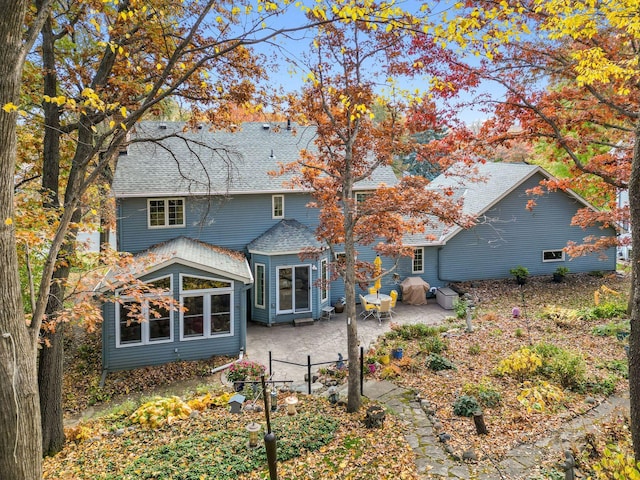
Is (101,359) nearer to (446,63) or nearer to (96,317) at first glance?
(96,317)

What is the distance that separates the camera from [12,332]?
354cm

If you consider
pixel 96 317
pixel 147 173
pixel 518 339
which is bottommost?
pixel 518 339

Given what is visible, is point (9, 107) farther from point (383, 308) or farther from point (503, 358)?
point (383, 308)

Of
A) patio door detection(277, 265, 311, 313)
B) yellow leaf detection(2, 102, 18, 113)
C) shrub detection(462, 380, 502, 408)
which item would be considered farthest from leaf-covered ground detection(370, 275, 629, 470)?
yellow leaf detection(2, 102, 18, 113)

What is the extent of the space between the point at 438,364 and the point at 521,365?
193 centimetres

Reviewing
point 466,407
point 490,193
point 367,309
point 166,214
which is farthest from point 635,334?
point 490,193

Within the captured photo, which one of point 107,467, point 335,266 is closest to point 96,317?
Result: point 107,467

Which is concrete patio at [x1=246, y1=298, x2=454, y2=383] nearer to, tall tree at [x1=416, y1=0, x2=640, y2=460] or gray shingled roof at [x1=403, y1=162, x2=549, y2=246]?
gray shingled roof at [x1=403, y1=162, x2=549, y2=246]

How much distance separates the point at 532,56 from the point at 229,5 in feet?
24.5

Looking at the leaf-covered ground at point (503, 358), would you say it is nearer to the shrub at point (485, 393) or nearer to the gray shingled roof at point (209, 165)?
the shrub at point (485, 393)

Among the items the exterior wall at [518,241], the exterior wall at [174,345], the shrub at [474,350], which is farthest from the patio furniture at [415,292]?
the exterior wall at [174,345]

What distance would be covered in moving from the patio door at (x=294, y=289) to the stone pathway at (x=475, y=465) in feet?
25.1

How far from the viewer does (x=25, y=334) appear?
3.70 meters

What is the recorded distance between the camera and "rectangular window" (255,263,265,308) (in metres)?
15.3
